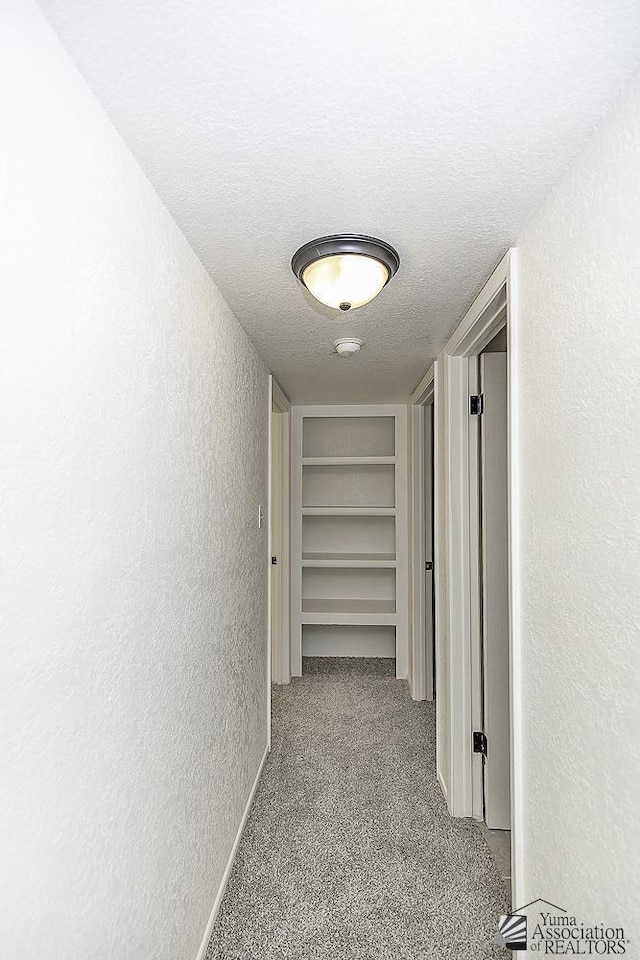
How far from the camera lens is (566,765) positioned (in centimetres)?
138

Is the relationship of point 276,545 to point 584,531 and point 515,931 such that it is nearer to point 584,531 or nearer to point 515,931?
point 515,931

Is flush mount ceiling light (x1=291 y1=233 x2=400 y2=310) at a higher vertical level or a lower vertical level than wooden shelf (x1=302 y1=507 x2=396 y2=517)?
higher

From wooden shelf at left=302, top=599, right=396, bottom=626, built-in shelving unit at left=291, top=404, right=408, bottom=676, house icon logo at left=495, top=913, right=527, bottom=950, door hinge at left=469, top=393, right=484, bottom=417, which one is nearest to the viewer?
house icon logo at left=495, top=913, right=527, bottom=950

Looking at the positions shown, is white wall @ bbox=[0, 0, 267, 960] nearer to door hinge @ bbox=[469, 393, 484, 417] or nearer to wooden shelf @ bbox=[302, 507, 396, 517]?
door hinge @ bbox=[469, 393, 484, 417]

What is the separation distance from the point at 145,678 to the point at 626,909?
1081 millimetres

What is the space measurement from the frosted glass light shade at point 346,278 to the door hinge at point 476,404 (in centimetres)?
110

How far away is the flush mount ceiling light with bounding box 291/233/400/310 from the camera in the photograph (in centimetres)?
172

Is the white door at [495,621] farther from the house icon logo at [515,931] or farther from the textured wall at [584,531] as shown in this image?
the textured wall at [584,531]

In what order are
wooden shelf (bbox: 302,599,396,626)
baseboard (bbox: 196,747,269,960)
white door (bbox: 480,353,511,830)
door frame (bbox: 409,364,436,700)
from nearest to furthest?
1. baseboard (bbox: 196,747,269,960)
2. white door (bbox: 480,353,511,830)
3. door frame (bbox: 409,364,436,700)
4. wooden shelf (bbox: 302,599,396,626)

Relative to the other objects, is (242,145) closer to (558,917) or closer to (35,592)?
(35,592)

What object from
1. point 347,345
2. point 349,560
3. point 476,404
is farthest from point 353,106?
point 349,560

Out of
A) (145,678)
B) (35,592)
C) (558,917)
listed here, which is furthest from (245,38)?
(558,917)

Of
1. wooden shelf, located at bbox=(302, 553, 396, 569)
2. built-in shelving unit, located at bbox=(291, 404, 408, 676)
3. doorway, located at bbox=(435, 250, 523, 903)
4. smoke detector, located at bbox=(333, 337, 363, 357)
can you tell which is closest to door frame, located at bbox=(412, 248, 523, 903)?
doorway, located at bbox=(435, 250, 523, 903)

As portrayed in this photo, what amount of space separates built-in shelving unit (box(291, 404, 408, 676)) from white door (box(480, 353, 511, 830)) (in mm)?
2132
